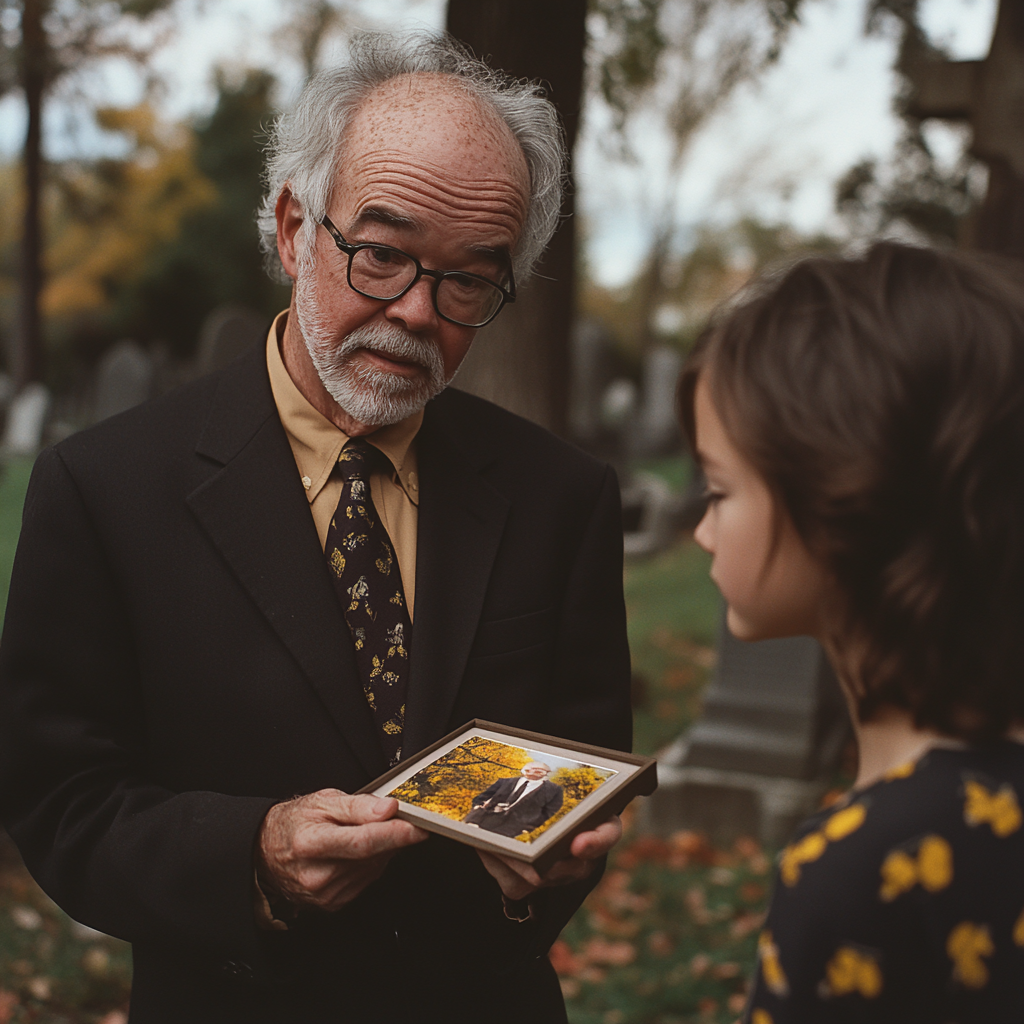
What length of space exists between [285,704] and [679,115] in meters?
26.8

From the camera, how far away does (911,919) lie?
117 cm

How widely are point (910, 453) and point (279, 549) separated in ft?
3.92

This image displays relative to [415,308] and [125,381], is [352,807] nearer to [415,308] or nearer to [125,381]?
[415,308]

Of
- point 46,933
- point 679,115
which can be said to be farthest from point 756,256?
point 46,933

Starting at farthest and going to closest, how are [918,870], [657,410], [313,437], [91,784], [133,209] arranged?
[133,209]
[657,410]
[313,437]
[91,784]
[918,870]

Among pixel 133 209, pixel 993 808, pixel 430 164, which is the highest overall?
pixel 430 164

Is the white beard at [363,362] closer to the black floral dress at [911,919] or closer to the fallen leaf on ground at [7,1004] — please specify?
the black floral dress at [911,919]

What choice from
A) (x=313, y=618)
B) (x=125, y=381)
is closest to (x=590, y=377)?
(x=125, y=381)

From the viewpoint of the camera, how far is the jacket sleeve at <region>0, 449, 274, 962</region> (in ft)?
5.61

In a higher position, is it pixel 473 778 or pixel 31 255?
pixel 473 778

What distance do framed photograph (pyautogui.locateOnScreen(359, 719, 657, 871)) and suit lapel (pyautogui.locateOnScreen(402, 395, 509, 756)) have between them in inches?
4.9

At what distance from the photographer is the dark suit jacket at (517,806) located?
149cm

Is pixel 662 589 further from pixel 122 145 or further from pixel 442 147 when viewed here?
pixel 122 145

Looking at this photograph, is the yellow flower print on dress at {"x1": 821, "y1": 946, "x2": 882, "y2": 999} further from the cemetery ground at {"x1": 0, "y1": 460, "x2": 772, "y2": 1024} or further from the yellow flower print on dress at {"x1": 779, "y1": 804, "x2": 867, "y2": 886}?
the cemetery ground at {"x1": 0, "y1": 460, "x2": 772, "y2": 1024}
